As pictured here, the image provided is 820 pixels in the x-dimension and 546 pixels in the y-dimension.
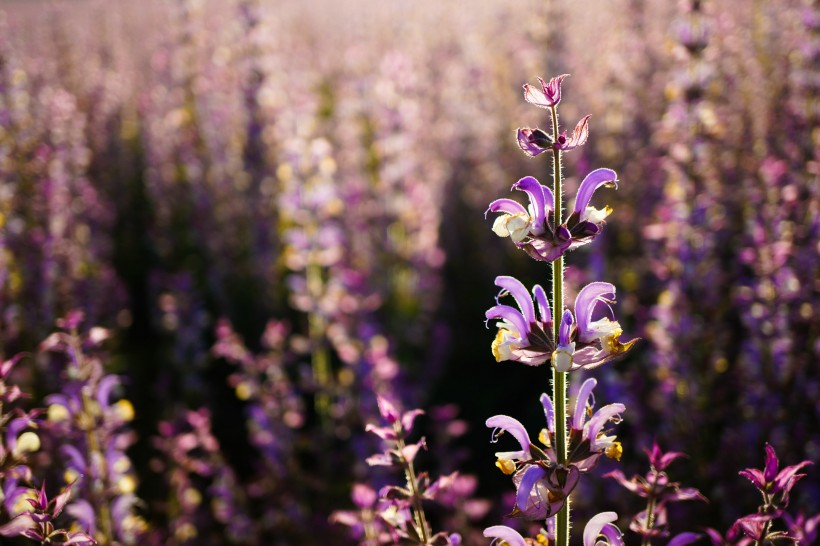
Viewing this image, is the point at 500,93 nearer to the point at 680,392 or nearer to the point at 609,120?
the point at 609,120

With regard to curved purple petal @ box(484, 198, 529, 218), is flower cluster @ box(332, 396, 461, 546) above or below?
below

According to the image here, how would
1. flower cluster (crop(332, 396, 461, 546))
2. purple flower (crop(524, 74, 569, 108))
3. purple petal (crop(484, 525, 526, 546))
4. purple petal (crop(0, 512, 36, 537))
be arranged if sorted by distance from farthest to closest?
1. purple petal (crop(0, 512, 36, 537))
2. flower cluster (crop(332, 396, 461, 546))
3. purple petal (crop(484, 525, 526, 546))
4. purple flower (crop(524, 74, 569, 108))

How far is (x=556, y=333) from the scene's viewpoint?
1583 mm

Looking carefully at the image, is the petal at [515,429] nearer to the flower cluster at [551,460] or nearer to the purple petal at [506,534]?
the flower cluster at [551,460]

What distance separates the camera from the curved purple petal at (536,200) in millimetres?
1571

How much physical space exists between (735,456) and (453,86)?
5.59 m

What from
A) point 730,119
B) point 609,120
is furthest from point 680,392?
point 609,120

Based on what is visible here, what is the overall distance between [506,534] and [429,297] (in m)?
4.19

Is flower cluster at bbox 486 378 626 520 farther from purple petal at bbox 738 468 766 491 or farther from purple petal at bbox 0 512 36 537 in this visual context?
purple petal at bbox 0 512 36 537

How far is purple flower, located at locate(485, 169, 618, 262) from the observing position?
5.08 ft

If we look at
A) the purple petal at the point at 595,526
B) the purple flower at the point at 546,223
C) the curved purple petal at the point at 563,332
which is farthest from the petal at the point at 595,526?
the purple flower at the point at 546,223

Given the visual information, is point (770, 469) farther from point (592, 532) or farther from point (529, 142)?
point (529, 142)

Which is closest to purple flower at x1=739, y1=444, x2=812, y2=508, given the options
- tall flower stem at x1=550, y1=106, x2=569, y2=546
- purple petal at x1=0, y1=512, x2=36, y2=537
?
tall flower stem at x1=550, y1=106, x2=569, y2=546

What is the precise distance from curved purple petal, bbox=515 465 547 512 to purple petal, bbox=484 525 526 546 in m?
0.09
